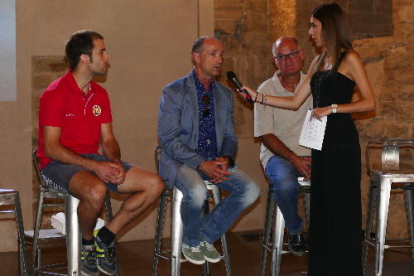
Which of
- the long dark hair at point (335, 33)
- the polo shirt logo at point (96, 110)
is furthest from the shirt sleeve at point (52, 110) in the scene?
the long dark hair at point (335, 33)

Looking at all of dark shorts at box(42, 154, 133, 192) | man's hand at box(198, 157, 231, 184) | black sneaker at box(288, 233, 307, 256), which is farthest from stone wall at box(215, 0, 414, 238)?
dark shorts at box(42, 154, 133, 192)

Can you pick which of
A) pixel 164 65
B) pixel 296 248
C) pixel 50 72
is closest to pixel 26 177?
pixel 50 72

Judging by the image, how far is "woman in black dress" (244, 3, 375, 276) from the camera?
4.43 meters

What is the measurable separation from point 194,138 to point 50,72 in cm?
196

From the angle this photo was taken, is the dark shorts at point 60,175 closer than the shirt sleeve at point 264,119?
Yes

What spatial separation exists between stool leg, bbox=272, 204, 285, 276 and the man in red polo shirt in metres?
0.79

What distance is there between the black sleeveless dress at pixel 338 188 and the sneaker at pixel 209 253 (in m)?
0.61

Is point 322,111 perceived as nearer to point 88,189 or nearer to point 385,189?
point 385,189

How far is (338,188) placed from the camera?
4469 millimetres

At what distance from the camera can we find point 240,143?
6938mm

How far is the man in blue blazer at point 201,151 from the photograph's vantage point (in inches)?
174

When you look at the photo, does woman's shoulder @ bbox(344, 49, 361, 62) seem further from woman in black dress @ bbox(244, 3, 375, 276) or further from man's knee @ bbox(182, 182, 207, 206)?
man's knee @ bbox(182, 182, 207, 206)

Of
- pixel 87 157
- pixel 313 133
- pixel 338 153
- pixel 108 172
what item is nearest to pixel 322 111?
pixel 313 133

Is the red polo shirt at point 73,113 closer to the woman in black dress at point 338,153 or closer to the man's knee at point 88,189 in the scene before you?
the man's knee at point 88,189
